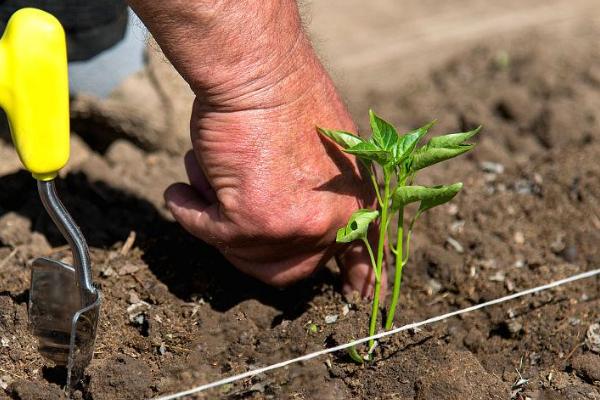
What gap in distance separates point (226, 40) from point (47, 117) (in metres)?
0.43

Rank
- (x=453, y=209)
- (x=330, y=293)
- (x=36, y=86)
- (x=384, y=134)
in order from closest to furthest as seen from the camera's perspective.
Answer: (x=36, y=86), (x=384, y=134), (x=330, y=293), (x=453, y=209)

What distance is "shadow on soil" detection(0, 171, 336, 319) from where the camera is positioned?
2291 millimetres

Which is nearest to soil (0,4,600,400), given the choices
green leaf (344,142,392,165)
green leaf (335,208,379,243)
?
green leaf (335,208,379,243)

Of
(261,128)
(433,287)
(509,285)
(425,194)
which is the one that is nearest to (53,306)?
(261,128)

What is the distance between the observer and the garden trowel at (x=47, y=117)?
1.67m

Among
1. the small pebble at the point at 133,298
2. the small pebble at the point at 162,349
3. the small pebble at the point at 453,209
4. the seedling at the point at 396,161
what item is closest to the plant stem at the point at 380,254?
the seedling at the point at 396,161

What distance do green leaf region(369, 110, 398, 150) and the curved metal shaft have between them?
69 centimetres

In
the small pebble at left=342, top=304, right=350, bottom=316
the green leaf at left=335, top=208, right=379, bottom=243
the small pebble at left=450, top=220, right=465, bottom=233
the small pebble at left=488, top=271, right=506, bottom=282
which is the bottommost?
the small pebble at left=450, top=220, right=465, bottom=233

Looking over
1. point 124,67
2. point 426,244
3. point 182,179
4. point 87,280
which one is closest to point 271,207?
point 87,280

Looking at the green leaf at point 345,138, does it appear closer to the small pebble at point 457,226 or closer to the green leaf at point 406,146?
the green leaf at point 406,146

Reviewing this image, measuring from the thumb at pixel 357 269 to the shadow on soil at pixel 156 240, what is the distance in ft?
0.30

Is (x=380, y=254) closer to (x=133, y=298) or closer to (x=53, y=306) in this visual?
(x=133, y=298)

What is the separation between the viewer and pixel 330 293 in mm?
2264

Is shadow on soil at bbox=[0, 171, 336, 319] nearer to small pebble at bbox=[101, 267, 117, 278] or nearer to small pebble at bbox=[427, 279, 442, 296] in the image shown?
small pebble at bbox=[101, 267, 117, 278]
